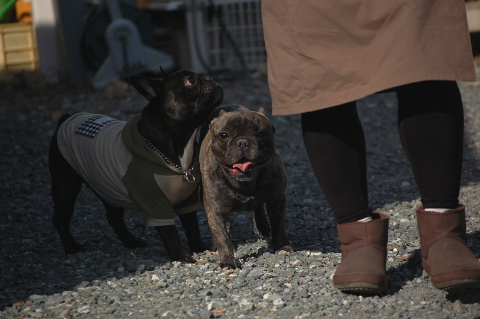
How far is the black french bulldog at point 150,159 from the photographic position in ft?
9.18

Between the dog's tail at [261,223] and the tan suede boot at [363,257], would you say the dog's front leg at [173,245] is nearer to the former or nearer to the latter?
the dog's tail at [261,223]

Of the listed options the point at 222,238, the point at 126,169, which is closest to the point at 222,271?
the point at 222,238

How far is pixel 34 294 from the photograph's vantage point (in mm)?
2354

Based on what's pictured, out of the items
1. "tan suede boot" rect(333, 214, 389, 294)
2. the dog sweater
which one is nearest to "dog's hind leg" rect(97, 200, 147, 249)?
the dog sweater

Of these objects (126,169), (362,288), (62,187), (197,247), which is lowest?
(197,247)

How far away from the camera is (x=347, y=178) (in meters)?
2.07

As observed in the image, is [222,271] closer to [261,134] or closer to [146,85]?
[261,134]

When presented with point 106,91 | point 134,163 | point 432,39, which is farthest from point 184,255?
point 106,91

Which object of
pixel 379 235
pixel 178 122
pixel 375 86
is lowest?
pixel 379 235

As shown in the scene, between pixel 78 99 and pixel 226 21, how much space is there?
2209 millimetres

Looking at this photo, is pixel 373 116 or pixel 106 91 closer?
pixel 373 116

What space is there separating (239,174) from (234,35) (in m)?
5.43

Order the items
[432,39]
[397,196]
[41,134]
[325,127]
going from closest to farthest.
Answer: [432,39] → [325,127] → [397,196] → [41,134]

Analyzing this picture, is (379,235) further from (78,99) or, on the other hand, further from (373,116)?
(78,99)
